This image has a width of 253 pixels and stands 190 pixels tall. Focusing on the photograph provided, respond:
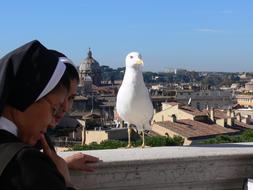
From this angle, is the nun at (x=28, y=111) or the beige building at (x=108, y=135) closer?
the nun at (x=28, y=111)

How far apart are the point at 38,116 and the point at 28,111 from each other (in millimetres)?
29

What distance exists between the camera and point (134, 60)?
338 centimetres

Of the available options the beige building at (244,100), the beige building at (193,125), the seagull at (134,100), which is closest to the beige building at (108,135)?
the beige building at (193,125)

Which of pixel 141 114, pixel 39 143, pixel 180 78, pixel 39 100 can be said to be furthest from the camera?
pixel 180 78

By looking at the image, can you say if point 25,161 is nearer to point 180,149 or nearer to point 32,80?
point 32,80

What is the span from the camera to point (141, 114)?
3.22 meters

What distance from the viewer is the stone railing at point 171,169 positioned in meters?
2.12

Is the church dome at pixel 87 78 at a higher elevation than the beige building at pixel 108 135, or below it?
higher

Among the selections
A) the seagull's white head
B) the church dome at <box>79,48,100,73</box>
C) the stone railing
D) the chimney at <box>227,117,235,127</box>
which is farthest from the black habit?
the church dome at <box>79,48,100,73</box>

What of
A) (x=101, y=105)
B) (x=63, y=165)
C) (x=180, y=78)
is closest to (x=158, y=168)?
(x=63, y=165)

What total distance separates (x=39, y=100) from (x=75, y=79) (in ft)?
0.87

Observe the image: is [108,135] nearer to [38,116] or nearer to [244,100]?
[38,116]

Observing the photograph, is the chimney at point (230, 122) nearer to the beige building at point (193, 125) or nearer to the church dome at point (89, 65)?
the beige building at point (193, 125)

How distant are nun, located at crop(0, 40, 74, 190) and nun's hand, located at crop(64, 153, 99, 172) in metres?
0.70
